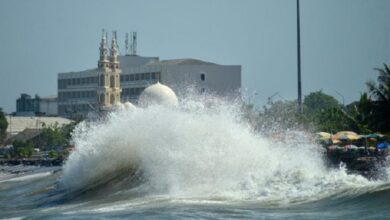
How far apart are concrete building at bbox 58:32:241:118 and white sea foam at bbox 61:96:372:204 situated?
66.4 m

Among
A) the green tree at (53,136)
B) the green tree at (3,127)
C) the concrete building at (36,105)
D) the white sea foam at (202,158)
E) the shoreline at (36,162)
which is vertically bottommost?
the shoreline at (36,162)

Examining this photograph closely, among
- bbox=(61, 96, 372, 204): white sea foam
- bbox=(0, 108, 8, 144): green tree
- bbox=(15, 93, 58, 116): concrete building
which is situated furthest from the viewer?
bbox=(15, 93, 58, 116): concrete building

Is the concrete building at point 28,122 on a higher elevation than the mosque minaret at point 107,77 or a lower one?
lower

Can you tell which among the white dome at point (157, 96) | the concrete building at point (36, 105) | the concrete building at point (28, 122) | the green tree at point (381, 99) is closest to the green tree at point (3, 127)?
the concrete building at point (28, 122)

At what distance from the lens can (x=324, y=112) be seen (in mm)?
71625

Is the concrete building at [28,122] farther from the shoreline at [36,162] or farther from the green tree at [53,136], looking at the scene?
the shoreline at [36,162]

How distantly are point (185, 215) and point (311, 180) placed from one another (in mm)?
5676

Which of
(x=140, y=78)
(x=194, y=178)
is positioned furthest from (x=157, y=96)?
(x=194, y=178)

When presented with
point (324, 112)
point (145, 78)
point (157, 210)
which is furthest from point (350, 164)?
point (145, 78)

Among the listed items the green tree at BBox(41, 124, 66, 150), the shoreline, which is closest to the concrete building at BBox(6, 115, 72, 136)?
the green tree at BBox(41, 124, 66, 150)

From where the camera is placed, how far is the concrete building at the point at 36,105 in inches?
5733

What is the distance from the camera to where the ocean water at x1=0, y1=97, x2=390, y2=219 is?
2288 cm

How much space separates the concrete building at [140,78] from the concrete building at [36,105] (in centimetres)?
1809

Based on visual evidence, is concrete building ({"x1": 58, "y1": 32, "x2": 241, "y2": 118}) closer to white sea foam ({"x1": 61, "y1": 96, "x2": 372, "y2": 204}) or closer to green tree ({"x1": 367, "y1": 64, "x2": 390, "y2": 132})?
green tree ({"x1": 367, "y1": 64, "x2": 390, "y2": 132})
